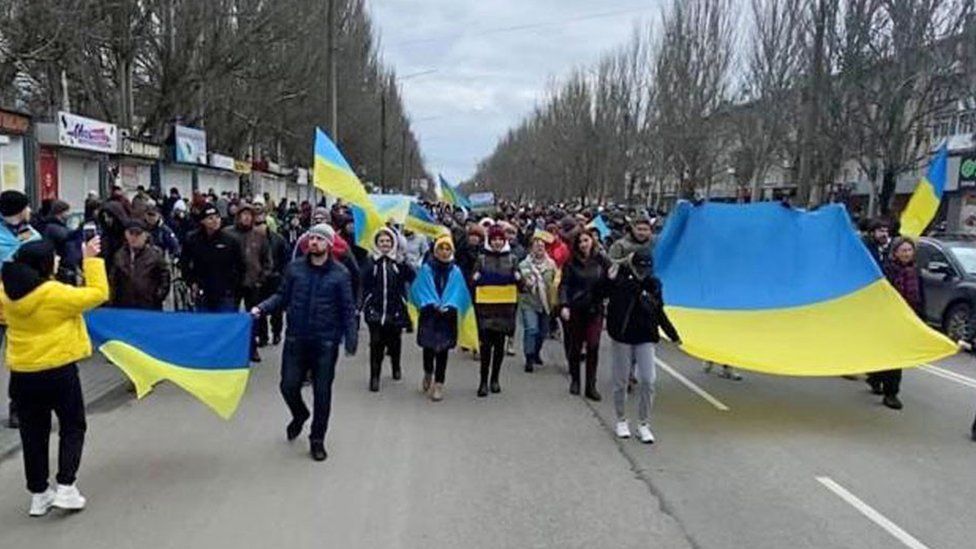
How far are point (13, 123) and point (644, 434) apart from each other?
1272 cm

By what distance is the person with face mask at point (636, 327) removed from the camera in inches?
306

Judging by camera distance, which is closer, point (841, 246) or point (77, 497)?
point (77, 497)

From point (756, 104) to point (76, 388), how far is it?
3661 cm

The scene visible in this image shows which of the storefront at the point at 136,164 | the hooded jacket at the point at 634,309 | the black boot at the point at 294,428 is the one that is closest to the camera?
the black boot at the point at 294,428

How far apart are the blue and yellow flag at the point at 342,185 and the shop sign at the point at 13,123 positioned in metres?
7.18

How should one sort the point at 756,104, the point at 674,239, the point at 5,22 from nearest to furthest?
1. the point at 674,239
2. the point at 5,22
3. the point at 756,104

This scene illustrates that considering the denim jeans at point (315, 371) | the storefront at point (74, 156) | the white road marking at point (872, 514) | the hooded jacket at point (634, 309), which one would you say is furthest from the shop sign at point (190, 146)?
the white road marking at point (872, 514)

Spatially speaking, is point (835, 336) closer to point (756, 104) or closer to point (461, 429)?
point (461, 429)

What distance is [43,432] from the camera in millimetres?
5508

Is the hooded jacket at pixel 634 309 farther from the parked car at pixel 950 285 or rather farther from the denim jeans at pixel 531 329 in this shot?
the parked car at pixel 950 285

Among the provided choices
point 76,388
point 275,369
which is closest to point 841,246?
point 275,369

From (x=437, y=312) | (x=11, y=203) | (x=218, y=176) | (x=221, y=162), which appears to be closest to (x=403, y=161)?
(x=218, y=176)

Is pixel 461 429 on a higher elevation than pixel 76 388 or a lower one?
lower

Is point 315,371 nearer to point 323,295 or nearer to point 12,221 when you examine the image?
point 323,295
